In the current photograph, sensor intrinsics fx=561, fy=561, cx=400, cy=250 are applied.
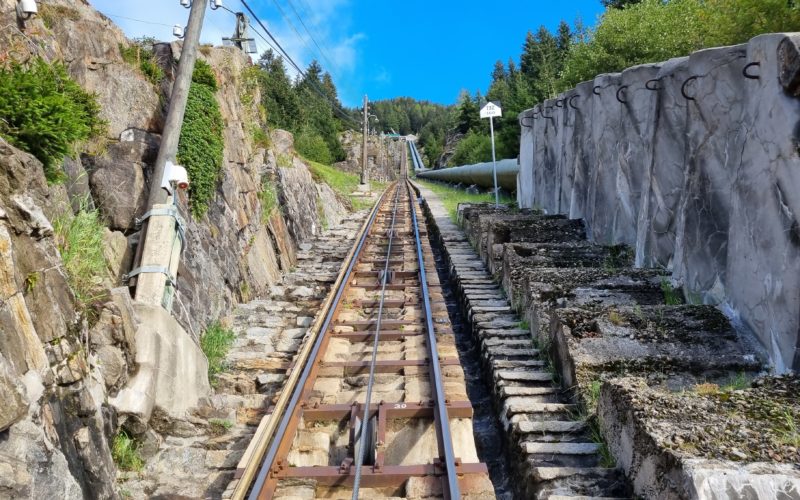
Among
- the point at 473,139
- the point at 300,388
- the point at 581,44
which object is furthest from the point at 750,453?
the point at 473,139

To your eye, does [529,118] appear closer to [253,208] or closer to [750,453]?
[253,208]

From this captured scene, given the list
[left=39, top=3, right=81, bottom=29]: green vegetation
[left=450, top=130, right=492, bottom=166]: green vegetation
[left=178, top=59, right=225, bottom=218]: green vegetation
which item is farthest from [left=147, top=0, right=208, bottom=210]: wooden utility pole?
[left=450, top=130, right=492, bottom=166]: green vegetation

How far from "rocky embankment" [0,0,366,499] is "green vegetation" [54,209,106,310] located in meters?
0.02

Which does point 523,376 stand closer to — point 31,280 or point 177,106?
point 31,280

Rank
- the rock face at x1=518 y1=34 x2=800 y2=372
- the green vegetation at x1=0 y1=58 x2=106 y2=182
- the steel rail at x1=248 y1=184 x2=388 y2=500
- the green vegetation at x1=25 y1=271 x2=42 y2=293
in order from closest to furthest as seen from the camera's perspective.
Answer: the green vegetation at x1=25 y1=271 x2=42 y2=293
the steel rail at x1=248 y1=184 x2=388 y2=500
the rock face at x1=518 y1=34 x2=800 y2=372
the green vegetation at x1=0 y1=58 x2=106 y2=182

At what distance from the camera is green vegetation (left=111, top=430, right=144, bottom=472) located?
3980mm

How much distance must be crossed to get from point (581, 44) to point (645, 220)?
16917mm

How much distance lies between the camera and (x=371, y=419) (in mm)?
4422

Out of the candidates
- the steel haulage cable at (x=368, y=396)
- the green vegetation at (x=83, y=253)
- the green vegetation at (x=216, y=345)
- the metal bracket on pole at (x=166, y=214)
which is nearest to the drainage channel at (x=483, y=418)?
the steel haulage cable at (x=368, y=396)

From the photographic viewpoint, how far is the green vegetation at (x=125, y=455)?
157 inches

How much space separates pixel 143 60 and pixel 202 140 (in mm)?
1377

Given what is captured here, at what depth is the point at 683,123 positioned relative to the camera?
19.2 ft

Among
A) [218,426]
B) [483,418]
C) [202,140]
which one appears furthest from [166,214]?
[483,418]

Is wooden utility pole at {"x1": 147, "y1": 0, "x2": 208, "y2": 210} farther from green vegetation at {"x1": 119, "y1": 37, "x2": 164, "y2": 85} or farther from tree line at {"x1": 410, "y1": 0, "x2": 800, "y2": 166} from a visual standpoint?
tree line at {"x1": 410, "y1": 0, "x2": 800, "y2": 166}
